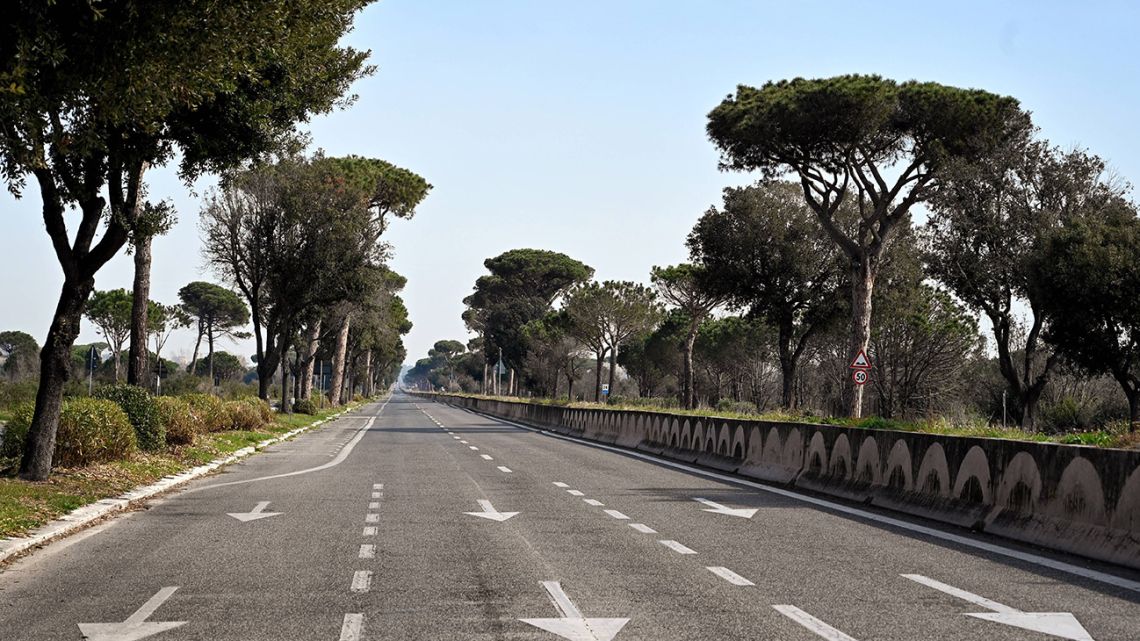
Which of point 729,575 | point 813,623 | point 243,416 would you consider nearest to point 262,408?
point 243,416

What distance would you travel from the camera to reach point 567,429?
44.8 m

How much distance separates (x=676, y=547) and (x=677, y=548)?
71 mm

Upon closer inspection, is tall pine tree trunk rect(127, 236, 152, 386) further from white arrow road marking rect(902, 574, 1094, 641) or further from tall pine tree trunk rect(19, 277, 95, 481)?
white arrow road marking rect(902, 574, 1094, 641)

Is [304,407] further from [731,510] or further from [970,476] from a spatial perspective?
[970,476]

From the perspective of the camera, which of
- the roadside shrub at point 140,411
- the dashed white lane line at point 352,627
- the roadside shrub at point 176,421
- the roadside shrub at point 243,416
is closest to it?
the dashed white lane line at point 352,627

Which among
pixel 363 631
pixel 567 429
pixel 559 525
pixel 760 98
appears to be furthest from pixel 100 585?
pixel 567 429

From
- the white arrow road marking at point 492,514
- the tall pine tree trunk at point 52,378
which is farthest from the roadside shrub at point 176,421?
the white arrow road marking at point 492,514

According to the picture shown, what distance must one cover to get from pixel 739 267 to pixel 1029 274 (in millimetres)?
15093

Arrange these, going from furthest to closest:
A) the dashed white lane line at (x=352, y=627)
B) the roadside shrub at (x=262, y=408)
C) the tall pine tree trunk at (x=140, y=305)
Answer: the roadside shrub at (x=262, y=408), the tall pine tree trunk at (x=140, y=305), the dashed white lane line at (x=352, y=627)

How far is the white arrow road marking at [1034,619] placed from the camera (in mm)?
6828

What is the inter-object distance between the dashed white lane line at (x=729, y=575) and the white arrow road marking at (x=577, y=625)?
1.65m

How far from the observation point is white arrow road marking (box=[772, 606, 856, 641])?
6645mm

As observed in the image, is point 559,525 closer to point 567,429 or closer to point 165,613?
point 165,613

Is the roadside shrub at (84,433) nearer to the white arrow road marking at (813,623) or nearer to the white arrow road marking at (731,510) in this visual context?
the white arrow road marking at (731,510)
